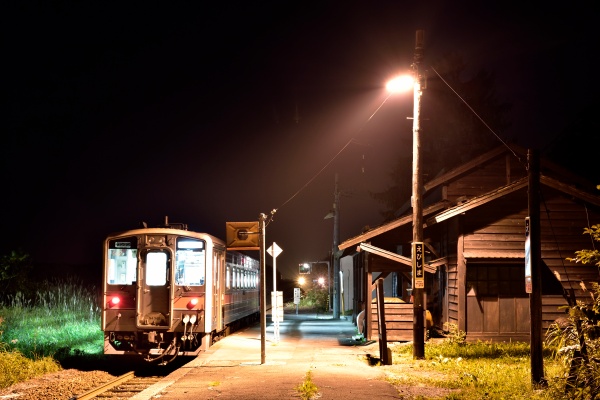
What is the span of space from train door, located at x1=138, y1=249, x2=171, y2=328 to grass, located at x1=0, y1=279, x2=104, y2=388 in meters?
2.31

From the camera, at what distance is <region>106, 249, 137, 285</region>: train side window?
49.9 ft

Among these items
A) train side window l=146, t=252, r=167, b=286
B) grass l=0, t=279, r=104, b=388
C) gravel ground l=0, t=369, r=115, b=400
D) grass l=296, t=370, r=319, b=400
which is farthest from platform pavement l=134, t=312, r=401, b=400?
grass l=0, t=279, r=104, b=388

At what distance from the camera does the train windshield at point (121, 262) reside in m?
15.2

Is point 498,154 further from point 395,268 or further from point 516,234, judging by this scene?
point 395,268

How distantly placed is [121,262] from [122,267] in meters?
0.12

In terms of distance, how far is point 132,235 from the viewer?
50.0 feet

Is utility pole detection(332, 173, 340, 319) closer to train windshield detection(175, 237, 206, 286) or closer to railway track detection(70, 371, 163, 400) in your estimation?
train windshield detection(175, 237, 206, 286)

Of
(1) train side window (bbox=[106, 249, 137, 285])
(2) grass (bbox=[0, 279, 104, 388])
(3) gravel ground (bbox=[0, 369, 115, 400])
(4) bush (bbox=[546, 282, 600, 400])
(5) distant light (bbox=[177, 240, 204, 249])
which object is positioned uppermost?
(5) distant light (bbox=[177, 240, 204, 249])

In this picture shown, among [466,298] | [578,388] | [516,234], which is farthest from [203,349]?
[578,388]

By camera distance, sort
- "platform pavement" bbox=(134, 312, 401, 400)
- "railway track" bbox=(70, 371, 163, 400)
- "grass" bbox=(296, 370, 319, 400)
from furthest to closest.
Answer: "railway track" bbox=(70, 371, 163, 400) → "platform pavement" bbox=(134, 312, 401, 400) → "grass" bbox=(296, 370, 319, 400)

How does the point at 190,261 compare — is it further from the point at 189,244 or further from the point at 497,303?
the point at 497,303

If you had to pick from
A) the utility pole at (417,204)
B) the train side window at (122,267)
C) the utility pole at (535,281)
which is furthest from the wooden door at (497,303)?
the train side window at (122,267)

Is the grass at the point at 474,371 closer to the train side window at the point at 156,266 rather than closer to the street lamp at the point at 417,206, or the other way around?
the street lamp at the point at 417,206

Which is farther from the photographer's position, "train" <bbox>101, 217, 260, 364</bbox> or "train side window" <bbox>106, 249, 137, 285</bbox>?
"train side window" <bbox>106, 249, 137, 285</bbox>
